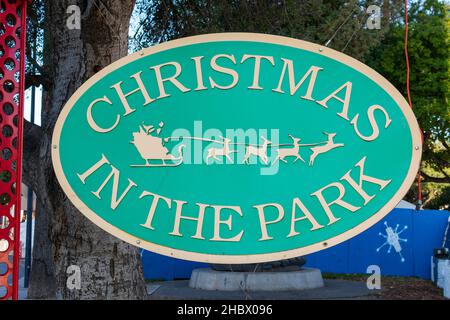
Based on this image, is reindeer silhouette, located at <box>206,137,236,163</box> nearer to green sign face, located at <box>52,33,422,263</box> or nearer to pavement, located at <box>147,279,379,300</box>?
green sign face, located at <box>52,33,422,263</box>

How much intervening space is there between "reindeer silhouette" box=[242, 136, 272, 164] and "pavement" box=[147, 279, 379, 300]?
692 centimetres

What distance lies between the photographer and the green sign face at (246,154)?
3.04 m

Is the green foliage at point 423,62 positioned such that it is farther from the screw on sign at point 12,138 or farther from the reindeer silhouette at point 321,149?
the reindeer silhouette at point 321,149

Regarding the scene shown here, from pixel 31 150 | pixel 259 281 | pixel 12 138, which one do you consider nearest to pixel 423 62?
pixel 259 281

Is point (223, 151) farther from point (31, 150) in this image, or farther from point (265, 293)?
point (265, 293)

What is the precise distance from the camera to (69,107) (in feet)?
10.4

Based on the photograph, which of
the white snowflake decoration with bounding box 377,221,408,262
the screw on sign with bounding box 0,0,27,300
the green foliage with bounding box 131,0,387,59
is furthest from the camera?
the white snowflake decoration with bounding box 377,221,408,262

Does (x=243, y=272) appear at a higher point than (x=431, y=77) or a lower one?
lower

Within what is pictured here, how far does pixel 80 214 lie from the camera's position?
4.33 metres

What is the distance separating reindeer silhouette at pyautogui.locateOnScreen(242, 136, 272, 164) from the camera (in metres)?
3.03

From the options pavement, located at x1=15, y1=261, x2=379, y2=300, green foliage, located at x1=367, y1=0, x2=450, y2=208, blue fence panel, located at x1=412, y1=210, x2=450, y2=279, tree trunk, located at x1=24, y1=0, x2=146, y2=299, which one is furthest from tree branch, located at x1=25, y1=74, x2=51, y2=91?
green foliage, located at x1=367, y1=0, x2=450, y2=208
